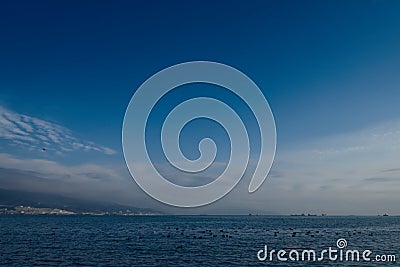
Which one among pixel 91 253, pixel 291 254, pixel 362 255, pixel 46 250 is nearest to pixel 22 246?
pixel 46 250

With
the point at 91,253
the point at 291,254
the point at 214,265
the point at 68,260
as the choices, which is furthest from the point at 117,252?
the point at 291,254

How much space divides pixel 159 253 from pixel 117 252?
6.85 metres

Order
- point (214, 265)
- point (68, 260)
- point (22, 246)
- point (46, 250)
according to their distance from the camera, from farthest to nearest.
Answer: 1. point (22, 246)
2. point (46, 250)
3. point (68, 260)
4. point (214, 265)

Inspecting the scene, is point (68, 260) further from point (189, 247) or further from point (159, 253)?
point (189, 247)

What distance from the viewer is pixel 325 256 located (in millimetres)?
54812

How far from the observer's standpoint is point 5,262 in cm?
4794

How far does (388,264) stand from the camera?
4772 centimetres

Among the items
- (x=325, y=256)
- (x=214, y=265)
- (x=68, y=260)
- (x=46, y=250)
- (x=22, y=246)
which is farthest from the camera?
(x=22, y=246)

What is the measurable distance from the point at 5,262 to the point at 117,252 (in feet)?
53.2

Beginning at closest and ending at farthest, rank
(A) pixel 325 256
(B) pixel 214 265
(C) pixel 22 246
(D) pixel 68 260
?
(B) pixel 214 265, (D) pixel 68 260, (A) pixel 325 256, (C) pixel 22 246

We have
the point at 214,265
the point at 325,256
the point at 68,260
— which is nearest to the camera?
the point at 214,265

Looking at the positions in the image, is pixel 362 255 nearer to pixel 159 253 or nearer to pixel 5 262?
pixel 159 253

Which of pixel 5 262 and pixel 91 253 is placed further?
pixel 91 253

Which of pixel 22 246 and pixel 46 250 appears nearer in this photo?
pixel 46 250
